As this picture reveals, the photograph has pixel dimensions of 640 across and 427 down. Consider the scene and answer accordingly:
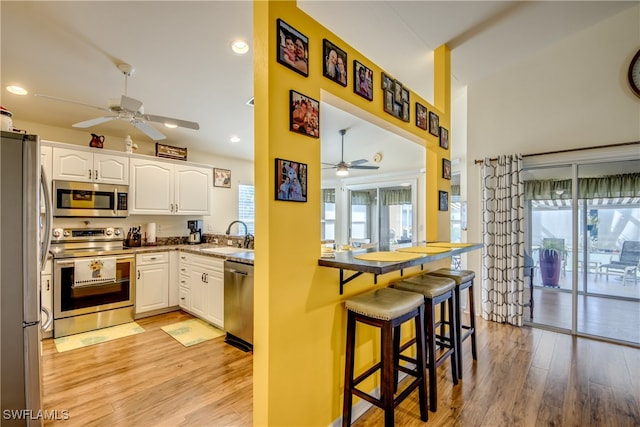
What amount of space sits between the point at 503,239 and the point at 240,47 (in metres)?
3.74

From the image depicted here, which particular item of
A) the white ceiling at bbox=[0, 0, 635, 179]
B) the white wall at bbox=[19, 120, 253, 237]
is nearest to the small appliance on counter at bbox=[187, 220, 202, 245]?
the white wall at bbox=[19, 120, 253, 237]

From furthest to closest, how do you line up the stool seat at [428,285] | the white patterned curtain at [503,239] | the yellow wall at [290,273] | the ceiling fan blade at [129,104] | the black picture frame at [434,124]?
1. the white patterned curtain at [503,239]
2. the black picture frame at [434,124]
3. the ceiling fan blade at [129,104]
4. the stool seat at [428,285]
5. the yellow wall at [290,273]

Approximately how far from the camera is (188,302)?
12.4 feet

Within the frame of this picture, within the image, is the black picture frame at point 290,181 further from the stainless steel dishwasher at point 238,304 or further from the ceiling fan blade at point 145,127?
the ceiling fan blade at point 145,127

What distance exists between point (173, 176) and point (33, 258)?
2966 mm

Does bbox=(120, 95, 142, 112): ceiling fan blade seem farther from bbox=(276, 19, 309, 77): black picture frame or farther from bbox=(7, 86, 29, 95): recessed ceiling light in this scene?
bbox=(276, 19, 309, 77): black picture frame

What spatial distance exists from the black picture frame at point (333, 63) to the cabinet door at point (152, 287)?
3.42 meters

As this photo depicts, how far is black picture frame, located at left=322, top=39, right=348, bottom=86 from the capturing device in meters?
1.70

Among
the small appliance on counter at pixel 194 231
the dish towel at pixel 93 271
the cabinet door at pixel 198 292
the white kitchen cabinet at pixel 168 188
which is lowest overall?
the cabinet door at pixel 198 292

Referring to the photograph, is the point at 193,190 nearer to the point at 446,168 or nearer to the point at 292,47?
the point at 292,47

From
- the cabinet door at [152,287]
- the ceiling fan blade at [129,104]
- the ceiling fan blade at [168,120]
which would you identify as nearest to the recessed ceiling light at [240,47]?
the ceiling fan blade at [168,120]

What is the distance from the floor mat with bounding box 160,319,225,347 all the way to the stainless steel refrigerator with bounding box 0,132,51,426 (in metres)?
1.54

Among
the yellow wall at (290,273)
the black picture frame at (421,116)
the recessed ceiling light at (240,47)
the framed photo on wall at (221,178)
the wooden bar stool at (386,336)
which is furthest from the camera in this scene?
the framed photo on wall at (221,178)

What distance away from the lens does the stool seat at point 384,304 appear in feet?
5.40
